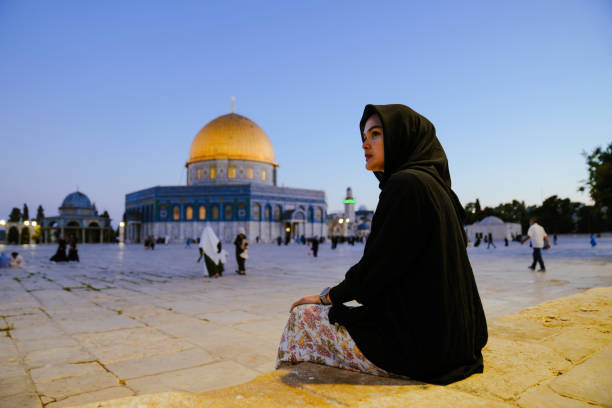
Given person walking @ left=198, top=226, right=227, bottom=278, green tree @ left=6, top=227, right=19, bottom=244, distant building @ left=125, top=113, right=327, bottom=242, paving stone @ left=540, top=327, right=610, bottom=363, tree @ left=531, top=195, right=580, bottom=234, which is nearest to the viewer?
paving stone @ left=540, top=327, right=610, bottom=363

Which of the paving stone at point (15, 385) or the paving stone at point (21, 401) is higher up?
the paving stone at point (21, 401)

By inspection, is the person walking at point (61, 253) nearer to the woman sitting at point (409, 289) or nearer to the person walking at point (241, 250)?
the person walking at point (241, 250)

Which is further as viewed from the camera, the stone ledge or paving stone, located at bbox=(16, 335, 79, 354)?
paving stone, located at bbox=(16, 335, 79, 354)

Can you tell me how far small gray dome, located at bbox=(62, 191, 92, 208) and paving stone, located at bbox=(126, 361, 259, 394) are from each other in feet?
224

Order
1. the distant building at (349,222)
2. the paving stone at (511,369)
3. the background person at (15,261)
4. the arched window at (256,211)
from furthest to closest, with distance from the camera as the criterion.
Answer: the distant building at (349,222) → the arched window at (256,211) → the background person at (15,261) → the paving stone at (511,369)

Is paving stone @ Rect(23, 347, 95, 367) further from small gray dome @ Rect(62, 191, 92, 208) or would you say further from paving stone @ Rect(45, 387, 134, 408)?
small gray dome @ Rect(62, 191, 92, 208)

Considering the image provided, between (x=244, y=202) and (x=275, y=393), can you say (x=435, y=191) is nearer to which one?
(x=275, y=393)

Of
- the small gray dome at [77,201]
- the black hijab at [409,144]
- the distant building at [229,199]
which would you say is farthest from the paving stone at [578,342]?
the small gray dome at [77,201]

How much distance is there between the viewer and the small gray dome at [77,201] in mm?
62250

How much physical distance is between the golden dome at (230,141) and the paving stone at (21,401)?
48.8 metres

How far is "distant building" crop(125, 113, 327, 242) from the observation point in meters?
48.1

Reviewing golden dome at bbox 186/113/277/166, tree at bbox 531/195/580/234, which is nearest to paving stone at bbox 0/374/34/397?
golden dome at bbox 186/113/277/166

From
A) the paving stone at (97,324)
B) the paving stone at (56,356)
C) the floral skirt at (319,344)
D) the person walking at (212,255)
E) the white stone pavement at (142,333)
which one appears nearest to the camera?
the floral skirt at (319,344)

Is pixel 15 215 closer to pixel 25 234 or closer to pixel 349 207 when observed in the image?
pixel 25 234
